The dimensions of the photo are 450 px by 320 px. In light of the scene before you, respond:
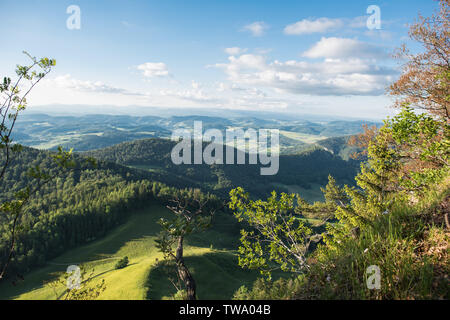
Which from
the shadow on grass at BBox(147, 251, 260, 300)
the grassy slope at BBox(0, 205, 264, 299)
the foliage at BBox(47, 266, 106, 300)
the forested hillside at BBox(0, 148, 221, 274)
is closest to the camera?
the foliage at BBox(47, 266, 106, 300)

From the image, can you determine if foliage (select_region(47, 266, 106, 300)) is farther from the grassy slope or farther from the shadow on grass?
the shadow on grass

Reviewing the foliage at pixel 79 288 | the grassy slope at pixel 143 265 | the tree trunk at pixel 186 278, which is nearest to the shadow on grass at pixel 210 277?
the grassy slope at pixel 143 265

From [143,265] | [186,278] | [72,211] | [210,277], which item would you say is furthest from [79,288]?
[72,211]

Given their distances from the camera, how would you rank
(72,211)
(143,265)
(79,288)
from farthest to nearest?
(72,211), (143,265), (79,288)

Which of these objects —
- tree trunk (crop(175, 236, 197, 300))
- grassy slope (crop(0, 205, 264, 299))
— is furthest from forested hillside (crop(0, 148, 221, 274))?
tree trunk (crop(175, 236, 197, 300))

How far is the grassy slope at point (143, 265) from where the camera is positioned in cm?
5018

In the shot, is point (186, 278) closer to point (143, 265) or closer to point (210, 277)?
point (143, 265)

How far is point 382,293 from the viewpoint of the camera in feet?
14.8

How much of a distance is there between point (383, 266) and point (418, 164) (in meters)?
15.4

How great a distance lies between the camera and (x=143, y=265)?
57156mm

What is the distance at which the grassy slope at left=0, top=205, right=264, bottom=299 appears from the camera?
5018cm
